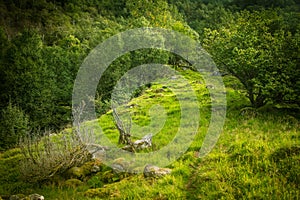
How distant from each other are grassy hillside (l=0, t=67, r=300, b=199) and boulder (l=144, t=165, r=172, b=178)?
27 centimetres

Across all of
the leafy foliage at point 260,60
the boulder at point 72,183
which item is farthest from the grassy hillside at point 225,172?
the leafy foliage at point 260,60

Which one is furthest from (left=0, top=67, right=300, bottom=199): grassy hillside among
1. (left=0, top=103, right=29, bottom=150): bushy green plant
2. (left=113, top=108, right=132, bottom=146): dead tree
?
(left=0, top=103, right=29, bottom=150): bushy green plant

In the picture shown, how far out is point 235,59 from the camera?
20312 mm

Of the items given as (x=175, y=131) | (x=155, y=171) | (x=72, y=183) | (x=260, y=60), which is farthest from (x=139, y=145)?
(x=260, y=60)

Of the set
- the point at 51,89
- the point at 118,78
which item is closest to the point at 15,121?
the point at 51,89

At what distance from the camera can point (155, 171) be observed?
1255 centimetres

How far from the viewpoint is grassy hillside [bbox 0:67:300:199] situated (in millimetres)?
9711

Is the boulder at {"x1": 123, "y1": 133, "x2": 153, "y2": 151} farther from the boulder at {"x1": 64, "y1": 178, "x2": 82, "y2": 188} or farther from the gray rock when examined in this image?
the boulder at {"x1": 64, "y1": 178, "x2": 82, "y2": 188}

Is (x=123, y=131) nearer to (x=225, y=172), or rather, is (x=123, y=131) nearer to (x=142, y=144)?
(x=142, y=144)

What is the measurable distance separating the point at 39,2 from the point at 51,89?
343 feet

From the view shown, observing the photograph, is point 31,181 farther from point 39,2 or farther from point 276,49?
point 39,2

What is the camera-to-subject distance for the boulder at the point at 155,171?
12.4 meters

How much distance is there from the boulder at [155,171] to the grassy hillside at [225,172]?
0.89 ft

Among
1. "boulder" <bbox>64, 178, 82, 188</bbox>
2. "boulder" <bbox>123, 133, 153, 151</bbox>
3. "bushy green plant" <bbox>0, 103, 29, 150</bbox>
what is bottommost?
"bushy green plant" <bbox>0, 103, 29, 150</bbox>
